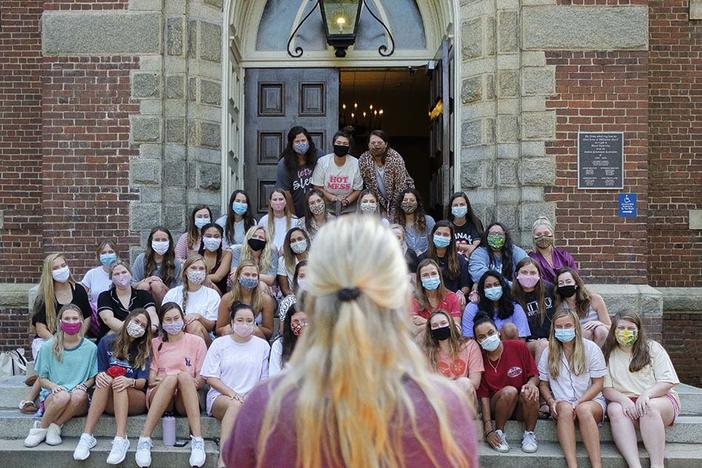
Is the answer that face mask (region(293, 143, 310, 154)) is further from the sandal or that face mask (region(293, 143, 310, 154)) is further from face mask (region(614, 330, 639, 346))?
face mask (region(614, 330, 639, 346))

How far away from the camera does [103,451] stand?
7262 mm

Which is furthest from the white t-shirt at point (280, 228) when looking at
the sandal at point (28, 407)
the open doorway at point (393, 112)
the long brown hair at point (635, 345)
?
the open doorway at point (393, 112)

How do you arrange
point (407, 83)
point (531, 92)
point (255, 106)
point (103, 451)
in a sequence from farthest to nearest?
1. point (407, 83)
2. point (255, 106)
3. point (531, 92)
4. point (103, 451)

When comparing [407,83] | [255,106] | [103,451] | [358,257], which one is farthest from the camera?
[407,83]

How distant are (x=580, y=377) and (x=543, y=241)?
1.92 metres

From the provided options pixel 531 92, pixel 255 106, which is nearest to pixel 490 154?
pixel 531 92

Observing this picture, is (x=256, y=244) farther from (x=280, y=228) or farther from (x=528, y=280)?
(x=528, y=280)

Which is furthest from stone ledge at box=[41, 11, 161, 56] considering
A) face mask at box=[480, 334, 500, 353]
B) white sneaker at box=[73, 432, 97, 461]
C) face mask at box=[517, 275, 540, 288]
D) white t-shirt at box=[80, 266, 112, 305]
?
face mask at box=[480, 334, 500, 353]

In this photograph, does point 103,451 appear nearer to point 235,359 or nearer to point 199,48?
point 235,359

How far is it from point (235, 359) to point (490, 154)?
435 centimetres

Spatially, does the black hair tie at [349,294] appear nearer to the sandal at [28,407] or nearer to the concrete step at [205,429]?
the concrete step at [205,429]

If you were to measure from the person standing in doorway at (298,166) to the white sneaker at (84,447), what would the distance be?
3.82 m

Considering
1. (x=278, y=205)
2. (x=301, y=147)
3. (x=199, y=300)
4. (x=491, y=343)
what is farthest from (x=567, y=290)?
(x=301, y=147)

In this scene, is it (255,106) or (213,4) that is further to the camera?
(255,106)
